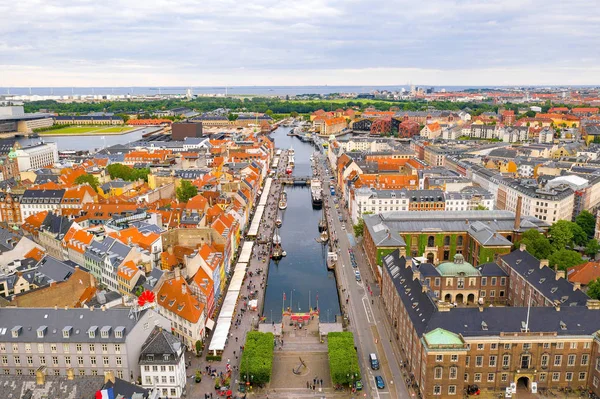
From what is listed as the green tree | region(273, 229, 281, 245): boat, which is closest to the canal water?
region(273, 229, 281, 245): boat

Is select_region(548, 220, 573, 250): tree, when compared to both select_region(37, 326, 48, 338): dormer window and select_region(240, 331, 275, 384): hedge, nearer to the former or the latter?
select_region(240, 331, 275, 384): hedge

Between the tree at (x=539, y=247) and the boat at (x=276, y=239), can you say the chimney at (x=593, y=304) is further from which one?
the boat at (x=276, y=239)

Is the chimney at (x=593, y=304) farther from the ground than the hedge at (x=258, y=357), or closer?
farther from the ground

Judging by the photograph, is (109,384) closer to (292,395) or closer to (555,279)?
(292,395)

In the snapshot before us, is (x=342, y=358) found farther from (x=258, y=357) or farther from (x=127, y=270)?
(x=127, y=270)

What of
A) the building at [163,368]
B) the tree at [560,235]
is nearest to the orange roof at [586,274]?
the tree at [560,235]

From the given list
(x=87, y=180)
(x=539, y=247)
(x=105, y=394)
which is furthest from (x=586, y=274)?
(x=87, y=180)
